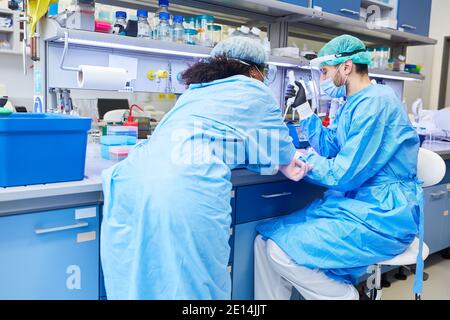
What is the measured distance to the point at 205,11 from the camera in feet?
9.05

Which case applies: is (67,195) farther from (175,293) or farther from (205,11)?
(205,11)

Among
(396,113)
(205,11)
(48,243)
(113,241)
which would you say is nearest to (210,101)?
(113,241)

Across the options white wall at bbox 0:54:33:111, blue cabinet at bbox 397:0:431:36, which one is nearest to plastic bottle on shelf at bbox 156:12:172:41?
blue cabinet at bbox 397:0:431:36

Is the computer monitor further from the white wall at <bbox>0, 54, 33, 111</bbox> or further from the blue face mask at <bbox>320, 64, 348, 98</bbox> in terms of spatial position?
the white wall at <bbox>0, 54, 33, 111</bbox>

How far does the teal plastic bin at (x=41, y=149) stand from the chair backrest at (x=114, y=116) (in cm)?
98

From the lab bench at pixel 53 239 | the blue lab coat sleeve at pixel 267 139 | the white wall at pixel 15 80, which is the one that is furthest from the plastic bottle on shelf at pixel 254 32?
the white wall at pixel 15 80

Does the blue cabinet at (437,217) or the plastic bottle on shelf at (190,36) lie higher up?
the plastic bottle on shelf at (190,36)

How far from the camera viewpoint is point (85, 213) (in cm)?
144

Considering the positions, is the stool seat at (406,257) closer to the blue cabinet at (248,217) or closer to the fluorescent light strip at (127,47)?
the blue cabinet at (248,217)

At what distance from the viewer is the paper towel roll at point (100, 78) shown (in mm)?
1877

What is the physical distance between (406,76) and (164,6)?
2.29m

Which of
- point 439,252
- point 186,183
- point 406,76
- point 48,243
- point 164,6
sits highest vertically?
point 164,6

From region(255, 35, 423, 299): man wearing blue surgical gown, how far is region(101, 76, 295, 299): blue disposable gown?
1.30 ft

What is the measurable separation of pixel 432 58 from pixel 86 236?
431 cm
